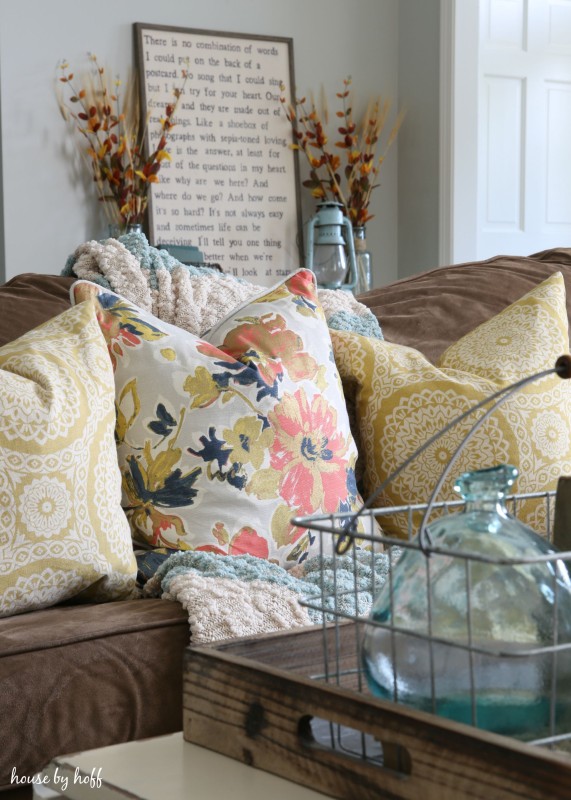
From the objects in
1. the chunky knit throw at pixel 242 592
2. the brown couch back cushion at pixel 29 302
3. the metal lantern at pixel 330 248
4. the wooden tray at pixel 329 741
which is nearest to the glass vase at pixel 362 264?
the metal lantern at pixel 330 248

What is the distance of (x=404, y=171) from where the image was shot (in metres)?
4.17

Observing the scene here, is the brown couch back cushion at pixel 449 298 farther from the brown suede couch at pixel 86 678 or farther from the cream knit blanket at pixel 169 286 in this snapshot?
the brown suede couch at pixel 86 678

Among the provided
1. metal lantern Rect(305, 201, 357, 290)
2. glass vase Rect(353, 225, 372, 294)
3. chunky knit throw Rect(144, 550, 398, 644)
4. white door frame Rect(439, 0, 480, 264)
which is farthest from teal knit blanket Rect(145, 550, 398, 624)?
white door frame Rect(439, 0, 480, 264)

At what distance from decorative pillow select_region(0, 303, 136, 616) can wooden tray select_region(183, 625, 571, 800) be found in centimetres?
49

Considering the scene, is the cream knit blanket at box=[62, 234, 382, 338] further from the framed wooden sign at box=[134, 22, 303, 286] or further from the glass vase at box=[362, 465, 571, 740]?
the framed wooden sign at box=[134, 22, 303, 286]

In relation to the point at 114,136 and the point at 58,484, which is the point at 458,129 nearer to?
the point at 114,136

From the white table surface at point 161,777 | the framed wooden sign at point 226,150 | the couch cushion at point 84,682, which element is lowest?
the couch cushion at point 84,682

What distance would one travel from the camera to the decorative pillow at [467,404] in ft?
5.00

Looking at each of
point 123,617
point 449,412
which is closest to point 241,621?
point 123,617

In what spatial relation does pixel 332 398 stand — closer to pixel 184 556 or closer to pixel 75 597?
pixel 184 556

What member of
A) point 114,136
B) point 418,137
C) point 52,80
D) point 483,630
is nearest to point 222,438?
point 483,630

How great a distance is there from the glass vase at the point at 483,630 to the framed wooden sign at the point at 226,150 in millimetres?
3199

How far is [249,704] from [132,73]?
339 centimetres

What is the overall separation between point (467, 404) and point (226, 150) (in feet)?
8.33
